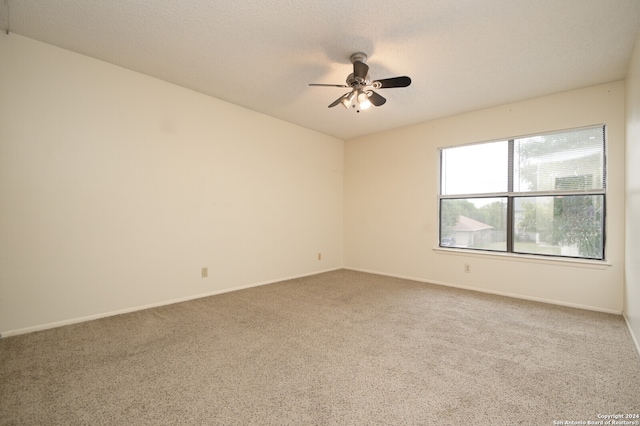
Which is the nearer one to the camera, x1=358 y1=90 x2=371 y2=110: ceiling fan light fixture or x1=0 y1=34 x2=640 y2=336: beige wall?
x1=0 y1=34 x2=640 y2=336: beige wall

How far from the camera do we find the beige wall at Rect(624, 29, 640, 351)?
232 cm

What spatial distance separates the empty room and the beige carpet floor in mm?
18

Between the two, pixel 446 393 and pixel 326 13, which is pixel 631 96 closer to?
pixel 326 13

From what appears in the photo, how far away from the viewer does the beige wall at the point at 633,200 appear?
232cm

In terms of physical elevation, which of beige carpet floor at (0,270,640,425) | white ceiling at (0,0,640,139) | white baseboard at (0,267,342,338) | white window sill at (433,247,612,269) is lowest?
beige carpet floor at (0,270,640,425)

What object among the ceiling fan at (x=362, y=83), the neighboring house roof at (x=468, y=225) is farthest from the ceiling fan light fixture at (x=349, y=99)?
the neighboring house roof at (x=468, y=225)

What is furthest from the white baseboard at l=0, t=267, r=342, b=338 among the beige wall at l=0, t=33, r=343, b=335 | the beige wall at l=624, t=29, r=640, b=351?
the beige wall at l=624, t=29, r=640, b=351

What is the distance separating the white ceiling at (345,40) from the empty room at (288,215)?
23 mm

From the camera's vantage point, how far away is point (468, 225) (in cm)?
419

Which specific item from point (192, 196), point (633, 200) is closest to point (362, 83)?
point (192, 196)

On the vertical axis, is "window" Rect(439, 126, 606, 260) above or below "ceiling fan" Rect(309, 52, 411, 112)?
below

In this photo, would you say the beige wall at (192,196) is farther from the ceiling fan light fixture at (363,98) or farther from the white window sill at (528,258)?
the ceiling fan light fixture at (363,98)

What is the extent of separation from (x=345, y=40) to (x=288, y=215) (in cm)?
279

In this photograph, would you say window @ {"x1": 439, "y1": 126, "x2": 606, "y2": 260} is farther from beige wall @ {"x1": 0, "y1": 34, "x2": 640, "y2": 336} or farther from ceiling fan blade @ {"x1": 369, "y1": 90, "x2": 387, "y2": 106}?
ceiling fan blade @ {"x1": 369, "y1": 90, "x2": 387, "y2": 106}
